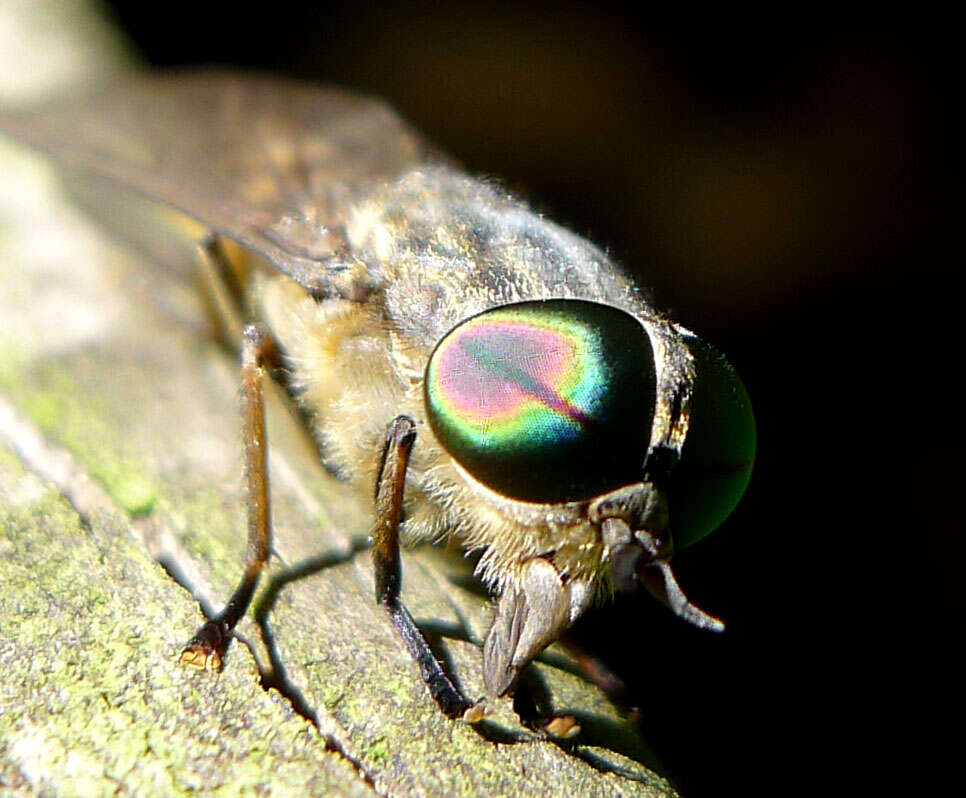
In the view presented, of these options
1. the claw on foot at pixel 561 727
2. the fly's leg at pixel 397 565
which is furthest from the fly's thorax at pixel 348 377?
the claw on foot at pixel 561 727

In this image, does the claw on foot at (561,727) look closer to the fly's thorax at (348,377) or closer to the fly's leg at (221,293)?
the fly's thorax at (348,377)

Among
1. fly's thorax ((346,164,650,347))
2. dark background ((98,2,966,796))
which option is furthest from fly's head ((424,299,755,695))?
dark background ((98,2,966,796))

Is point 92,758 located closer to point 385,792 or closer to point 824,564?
point 385,792

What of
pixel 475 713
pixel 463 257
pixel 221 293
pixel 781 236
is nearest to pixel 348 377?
pixel 463 257

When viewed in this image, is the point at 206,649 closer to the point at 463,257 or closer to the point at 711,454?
the point at 711,454

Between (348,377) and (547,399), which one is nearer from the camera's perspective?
(547,399)

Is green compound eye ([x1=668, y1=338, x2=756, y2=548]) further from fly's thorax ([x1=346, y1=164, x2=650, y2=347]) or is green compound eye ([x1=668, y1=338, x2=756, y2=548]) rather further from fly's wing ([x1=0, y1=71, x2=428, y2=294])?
fly's wing ([x1=0, y1=71, x2=428, y2=294])
